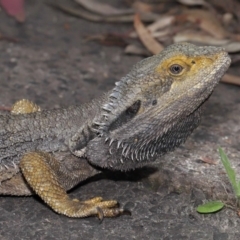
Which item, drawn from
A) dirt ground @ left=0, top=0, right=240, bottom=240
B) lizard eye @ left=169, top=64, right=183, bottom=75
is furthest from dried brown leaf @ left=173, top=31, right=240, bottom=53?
lizard eye @ left=169, top=64, right=183, bottom=75

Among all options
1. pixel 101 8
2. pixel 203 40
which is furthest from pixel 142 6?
pixel 203 40

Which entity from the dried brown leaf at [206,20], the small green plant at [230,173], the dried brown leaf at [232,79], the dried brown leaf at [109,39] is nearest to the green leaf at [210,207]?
the small green plant at [230,173]

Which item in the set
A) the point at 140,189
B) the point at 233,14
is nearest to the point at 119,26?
the point at 233,14

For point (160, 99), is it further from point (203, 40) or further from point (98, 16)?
point (98, 16)

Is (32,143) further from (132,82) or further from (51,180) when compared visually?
(132,82)

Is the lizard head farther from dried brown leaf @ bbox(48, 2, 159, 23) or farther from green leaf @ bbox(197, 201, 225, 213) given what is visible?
dried brown leaf @ bbox(48, 2, 159, 23)
